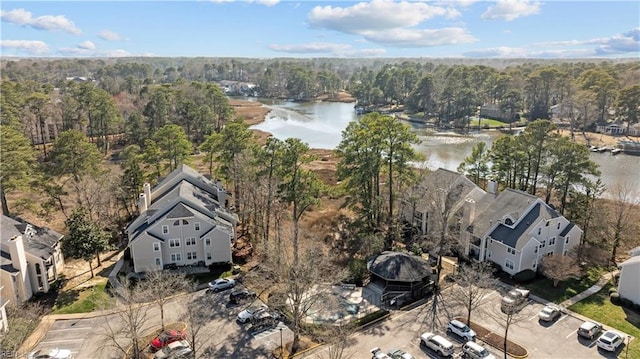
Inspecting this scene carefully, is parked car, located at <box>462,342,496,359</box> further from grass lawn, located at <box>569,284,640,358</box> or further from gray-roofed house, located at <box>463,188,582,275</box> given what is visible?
gray-roofed house, located at <box>463,188,582,275</box>

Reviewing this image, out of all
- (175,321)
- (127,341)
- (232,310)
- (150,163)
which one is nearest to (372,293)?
(232,310)

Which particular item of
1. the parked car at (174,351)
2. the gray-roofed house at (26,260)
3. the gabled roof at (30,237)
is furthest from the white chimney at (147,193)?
the parked car at (174,351)

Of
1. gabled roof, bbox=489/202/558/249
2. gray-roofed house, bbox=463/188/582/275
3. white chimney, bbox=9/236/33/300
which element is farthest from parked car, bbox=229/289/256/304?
gabled roof, bbox=489/202/558/249

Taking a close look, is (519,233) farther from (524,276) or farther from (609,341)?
(609,341)

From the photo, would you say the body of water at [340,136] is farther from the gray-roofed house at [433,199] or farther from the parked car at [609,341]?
the parked car at [609,341]

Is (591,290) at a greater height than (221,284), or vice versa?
(221,284)

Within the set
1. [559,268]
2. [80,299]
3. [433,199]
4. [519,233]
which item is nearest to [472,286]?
[559,268]
